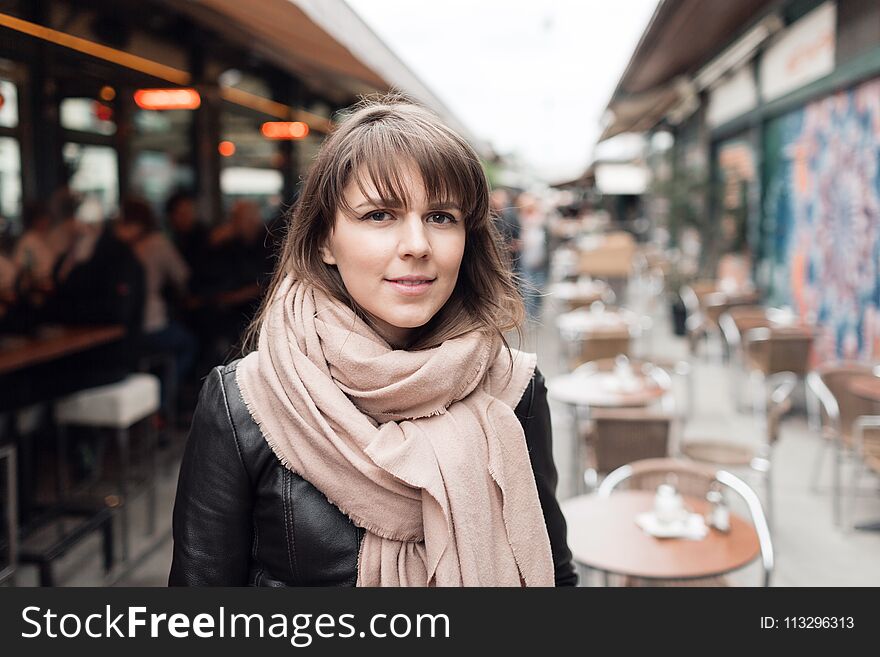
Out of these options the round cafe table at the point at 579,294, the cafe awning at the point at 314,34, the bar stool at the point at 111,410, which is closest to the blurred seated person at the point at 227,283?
the cafe awning at the point at 314,34

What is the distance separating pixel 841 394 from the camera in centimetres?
527

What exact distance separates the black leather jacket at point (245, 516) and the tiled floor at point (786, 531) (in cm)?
146

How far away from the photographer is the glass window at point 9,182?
5.25 metres

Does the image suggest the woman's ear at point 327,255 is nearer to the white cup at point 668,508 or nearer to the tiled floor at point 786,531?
the tiled floor at point 786,531

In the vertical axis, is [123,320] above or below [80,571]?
above

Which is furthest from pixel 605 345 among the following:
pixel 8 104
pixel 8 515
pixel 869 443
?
pixel 8 515

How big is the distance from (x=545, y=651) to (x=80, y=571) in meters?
3.80

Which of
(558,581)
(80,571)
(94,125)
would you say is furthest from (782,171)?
(558,581)

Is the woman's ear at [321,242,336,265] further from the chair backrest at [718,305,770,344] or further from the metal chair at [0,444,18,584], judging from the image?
the chair backrest at [718,305,770,344]

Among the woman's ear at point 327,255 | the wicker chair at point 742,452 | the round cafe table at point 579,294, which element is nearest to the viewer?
the woman's ear at point 327,255

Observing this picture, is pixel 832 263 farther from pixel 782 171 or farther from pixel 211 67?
pixel 211 67

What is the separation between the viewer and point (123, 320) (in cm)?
545

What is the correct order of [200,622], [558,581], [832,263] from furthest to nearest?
[832,263] → [558,581] → [200,622]

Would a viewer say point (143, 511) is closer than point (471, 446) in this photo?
No
